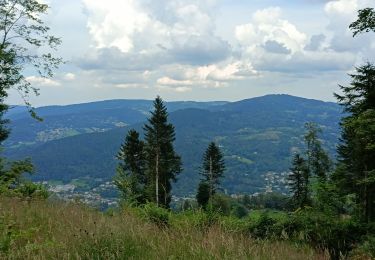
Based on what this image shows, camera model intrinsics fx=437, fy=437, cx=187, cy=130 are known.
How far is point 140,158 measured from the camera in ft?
200

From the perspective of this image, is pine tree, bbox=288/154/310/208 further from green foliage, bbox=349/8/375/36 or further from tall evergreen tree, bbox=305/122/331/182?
green foliage, bbox=349/8/375/36

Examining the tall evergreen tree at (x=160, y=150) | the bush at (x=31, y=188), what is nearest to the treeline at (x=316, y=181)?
the tall evergreen tree at (x=160, y=150)

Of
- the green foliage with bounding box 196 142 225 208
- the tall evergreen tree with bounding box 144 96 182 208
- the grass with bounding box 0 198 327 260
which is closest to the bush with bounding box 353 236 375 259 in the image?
the grass with bounding box 0 198 327 260

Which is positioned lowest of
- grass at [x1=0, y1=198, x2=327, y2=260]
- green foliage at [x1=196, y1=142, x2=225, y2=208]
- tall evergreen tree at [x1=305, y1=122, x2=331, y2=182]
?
green foliage at [x1=196, y1=142, x2=225, y2=208]

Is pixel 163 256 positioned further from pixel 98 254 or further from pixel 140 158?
pixel 140 158

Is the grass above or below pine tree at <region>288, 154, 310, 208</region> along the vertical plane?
above

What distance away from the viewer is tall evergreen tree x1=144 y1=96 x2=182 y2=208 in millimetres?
55812

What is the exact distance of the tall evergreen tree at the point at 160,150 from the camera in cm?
5581

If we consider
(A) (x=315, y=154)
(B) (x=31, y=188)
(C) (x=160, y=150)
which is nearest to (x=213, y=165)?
(C) (x=160, y=150)

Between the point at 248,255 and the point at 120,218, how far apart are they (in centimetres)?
262

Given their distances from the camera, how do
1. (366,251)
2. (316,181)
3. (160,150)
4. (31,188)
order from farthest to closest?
(160,150) < (316,181) < (31,188) < (366,251)

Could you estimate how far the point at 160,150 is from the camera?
186 ft

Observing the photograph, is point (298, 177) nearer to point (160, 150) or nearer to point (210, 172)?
point (210, 172)

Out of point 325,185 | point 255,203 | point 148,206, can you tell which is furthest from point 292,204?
point 255,203
